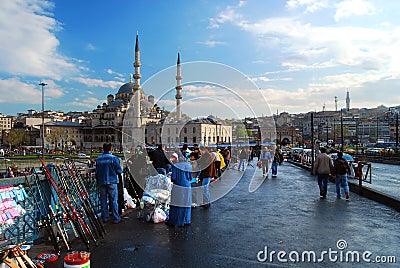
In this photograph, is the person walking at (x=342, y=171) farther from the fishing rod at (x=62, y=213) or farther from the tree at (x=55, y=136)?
the tree at (x=55, y=136)

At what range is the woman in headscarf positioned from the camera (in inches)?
311

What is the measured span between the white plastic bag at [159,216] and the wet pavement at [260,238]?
7.7 inches

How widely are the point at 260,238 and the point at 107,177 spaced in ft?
11.9

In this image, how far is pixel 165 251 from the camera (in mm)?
6094

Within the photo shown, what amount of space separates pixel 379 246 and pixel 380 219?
2564 millimetres

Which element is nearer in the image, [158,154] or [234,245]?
[234,245]

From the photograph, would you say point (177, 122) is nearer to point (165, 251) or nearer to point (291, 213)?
point (291, 213)

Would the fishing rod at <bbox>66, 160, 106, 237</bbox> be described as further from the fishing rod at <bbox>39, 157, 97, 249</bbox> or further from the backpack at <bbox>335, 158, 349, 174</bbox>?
the backpack at <bbox>335, 158, 349, 174</bbox>

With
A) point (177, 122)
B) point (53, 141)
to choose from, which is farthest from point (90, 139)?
point (177, 122)

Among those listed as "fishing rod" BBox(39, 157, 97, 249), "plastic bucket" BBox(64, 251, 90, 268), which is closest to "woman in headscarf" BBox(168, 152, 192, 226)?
"fishing rod" BBox(39, 157, 97, 249)

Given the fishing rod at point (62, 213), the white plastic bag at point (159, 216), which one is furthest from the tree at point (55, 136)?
the fishing rod at point (62, 213)

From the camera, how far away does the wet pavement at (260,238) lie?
5.62 meters

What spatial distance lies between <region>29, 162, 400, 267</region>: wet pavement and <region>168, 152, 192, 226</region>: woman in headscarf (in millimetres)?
249

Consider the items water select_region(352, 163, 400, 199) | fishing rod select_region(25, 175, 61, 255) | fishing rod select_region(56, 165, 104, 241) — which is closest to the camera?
fishing rod select_region(25, 175, 61, 255)
